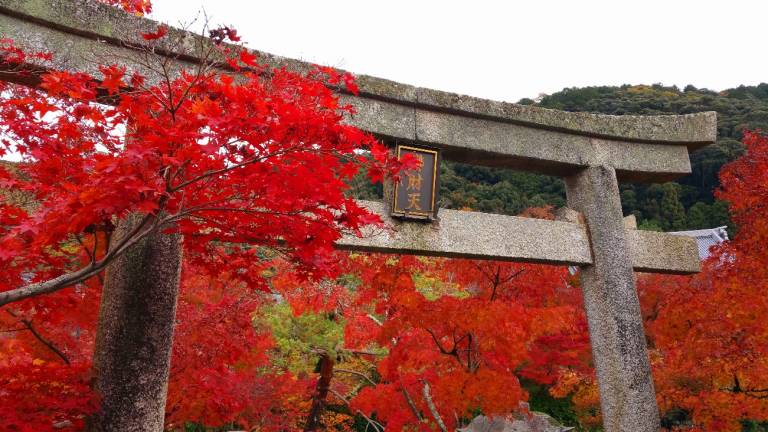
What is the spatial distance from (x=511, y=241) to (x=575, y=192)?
1.49 metres

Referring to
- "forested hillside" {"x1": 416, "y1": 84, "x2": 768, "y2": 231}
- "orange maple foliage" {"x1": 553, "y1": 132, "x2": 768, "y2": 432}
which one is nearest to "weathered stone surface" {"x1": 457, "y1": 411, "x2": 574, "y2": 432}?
"orange maple foliage" {"x1": 553, "y1": 132, "x2": 768, "y2": 432}

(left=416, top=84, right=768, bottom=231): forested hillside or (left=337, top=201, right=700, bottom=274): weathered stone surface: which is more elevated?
(left=416, top=84, right=768, bottom=231): forested hillside

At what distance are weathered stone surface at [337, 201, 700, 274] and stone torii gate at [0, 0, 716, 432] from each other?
0.04ft

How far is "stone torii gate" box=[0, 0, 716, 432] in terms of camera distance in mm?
5305

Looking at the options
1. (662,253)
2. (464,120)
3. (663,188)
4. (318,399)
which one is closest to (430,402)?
(318,399)

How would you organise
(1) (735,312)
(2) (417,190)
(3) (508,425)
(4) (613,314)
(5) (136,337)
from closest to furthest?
1. (5) (136,337)
2. (2) (417,190)
3. (4) (613,314)
4. (1) (735,312)
5. (3) (508,425)

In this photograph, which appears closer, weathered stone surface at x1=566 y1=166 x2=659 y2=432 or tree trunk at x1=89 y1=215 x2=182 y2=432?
tree trunk at x1=89 y1=215 x2=182 y2=432

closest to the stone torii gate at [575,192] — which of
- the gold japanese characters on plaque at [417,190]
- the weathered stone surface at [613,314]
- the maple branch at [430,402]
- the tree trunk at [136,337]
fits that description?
the weathered stone surface at [613,314]

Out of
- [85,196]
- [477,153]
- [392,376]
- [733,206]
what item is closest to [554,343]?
[392,376]

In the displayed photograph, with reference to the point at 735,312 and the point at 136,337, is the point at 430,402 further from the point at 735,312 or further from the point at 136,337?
the point at 136,337

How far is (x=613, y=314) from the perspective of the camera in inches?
234

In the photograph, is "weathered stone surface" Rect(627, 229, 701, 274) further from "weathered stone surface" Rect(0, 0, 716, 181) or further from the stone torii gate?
"weathered stone surface" Rect(0, 0, 716, 181)

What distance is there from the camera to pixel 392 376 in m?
9.38

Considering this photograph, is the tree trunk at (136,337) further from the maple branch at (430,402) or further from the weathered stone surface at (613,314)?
the maple branch at (430,402)
